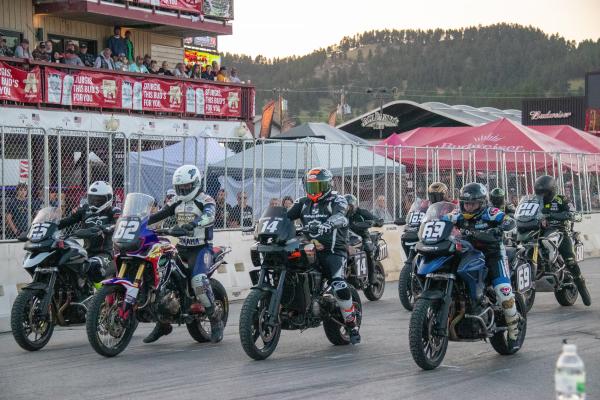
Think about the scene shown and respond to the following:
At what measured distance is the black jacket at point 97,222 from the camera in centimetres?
1207

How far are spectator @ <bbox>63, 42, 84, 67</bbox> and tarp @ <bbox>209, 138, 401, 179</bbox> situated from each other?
8711 mm

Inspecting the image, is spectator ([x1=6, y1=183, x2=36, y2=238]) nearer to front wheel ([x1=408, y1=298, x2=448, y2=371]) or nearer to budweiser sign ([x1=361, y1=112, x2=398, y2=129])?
front wheel ([x1=408, y1=298, x2=448, y2=371])

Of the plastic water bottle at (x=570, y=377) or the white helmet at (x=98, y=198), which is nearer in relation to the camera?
the plastic water bottle at (x=570, y=377)

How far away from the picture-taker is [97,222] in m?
12.1

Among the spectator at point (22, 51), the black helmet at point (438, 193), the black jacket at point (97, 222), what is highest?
the spectator at point (22, 51)

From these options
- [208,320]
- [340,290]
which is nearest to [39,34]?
[208,320]

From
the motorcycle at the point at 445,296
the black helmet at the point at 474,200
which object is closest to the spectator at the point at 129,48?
the black helmet at the point at 474,200

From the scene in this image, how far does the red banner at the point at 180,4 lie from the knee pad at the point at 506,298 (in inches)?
832

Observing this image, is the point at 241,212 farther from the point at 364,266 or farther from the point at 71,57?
the point at 71,57

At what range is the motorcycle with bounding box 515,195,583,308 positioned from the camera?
1412cm

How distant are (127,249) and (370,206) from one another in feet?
31.9

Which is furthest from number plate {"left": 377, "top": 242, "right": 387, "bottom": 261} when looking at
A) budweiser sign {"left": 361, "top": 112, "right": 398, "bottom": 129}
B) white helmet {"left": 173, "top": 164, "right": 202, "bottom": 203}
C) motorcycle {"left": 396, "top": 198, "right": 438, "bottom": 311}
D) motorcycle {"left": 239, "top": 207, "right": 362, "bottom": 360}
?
budweiser sign {"left": 361, "top": 112, "right": 398, "bottom": 129}

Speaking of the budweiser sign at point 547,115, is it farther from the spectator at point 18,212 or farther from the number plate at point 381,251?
the spectator at point 18,212

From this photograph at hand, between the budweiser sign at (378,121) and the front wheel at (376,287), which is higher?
the budweiser sign at (378,121)
